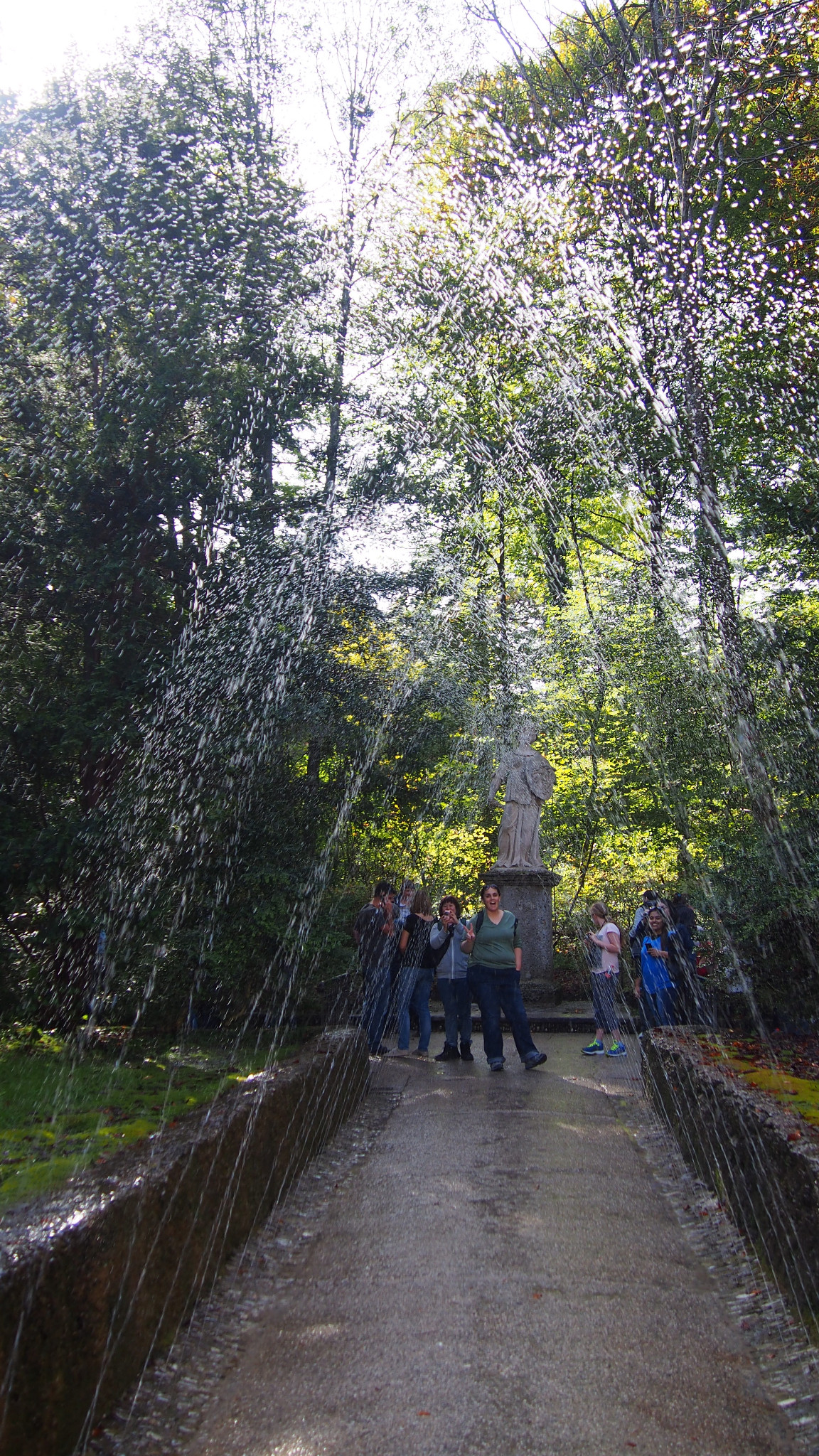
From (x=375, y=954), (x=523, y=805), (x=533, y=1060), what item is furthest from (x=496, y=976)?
(x=523, y=805)

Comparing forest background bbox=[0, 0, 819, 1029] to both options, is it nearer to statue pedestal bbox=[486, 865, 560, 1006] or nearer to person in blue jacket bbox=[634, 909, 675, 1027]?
person in blue jacket bbox=[634, 909, 675, 1027]

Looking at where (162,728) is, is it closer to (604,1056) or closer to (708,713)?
(604,1056)

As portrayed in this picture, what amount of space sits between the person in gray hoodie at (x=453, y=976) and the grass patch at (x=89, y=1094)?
1997 millimetres

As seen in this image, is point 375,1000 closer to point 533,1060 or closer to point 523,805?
point 533,1060

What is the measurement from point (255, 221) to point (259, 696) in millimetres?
6552

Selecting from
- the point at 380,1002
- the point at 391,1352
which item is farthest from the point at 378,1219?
the point at 380,1002

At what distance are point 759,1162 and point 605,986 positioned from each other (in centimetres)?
596

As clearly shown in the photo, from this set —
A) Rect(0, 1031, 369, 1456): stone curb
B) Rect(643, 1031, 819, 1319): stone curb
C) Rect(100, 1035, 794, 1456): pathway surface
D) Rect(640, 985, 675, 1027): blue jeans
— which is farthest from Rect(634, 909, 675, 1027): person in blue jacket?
Rect(0, 1031, 369, 1456): stone curb

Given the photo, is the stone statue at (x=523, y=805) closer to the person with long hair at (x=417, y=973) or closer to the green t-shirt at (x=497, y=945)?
the person with long hair at (x=417, y=973)

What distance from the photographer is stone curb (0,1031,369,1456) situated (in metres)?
2.08

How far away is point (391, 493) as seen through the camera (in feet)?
45.9

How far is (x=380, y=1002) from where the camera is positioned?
8500 millimetres

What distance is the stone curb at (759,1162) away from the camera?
3.04m

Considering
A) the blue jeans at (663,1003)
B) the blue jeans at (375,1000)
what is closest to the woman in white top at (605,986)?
the blue jeans at (663,1003)
